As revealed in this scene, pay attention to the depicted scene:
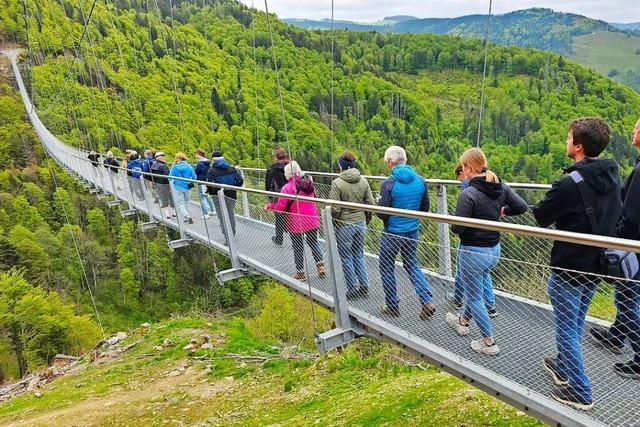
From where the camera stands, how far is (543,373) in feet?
8.17

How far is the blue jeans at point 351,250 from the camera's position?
3.50 m

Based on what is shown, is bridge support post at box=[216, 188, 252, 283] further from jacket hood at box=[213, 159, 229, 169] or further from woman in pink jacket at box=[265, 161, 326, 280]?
woman in pink jacket at box=[265, 161, 326, 280]

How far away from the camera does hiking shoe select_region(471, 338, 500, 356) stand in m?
2.69

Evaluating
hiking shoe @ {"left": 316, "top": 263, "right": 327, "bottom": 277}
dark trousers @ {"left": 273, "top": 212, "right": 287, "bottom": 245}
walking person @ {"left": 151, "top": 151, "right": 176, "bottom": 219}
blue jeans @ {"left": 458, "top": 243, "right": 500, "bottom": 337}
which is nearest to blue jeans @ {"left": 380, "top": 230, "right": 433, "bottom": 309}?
blue jeans @ {"left": 458, "top": 243, "right": 500, "bottom": 337}

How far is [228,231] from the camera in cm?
531

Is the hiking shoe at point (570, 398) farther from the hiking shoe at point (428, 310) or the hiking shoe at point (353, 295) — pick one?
the hiking shoe at point (353, 295)

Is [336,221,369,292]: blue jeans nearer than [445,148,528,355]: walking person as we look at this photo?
No

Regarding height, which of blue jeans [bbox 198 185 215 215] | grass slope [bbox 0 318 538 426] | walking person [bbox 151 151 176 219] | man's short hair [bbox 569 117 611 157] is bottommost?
grass slope [bbox 0 318 538 426]

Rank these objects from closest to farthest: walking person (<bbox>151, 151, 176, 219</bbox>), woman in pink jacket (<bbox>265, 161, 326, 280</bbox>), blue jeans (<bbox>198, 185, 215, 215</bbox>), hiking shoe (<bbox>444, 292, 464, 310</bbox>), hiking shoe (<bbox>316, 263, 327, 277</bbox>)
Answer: hiking shoe (<bbox>444, 292, 464, 310</bbox>) → hiking shoe (<bbox>316, 263, 327, 277</bbox>) → woman in pink jacket (<bbox>265, 161, 326, 280</bbox>) → blue jeans (<bbox>198, 185, 215, 215</bbox>) → walking person (<bbox>151, 151, 176, 219</bbox>)

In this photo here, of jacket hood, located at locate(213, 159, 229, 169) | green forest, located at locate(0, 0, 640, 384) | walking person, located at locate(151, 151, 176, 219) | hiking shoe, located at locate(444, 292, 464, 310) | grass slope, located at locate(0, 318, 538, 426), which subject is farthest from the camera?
green forest, located at locate(0, 0, 640, 384)

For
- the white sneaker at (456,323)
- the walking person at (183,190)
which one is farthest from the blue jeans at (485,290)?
the walking person at (183,190)

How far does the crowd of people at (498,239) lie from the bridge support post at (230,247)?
1.40 meters

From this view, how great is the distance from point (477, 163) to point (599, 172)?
0.60 metres

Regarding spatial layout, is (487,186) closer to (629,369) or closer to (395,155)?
(395,155)
